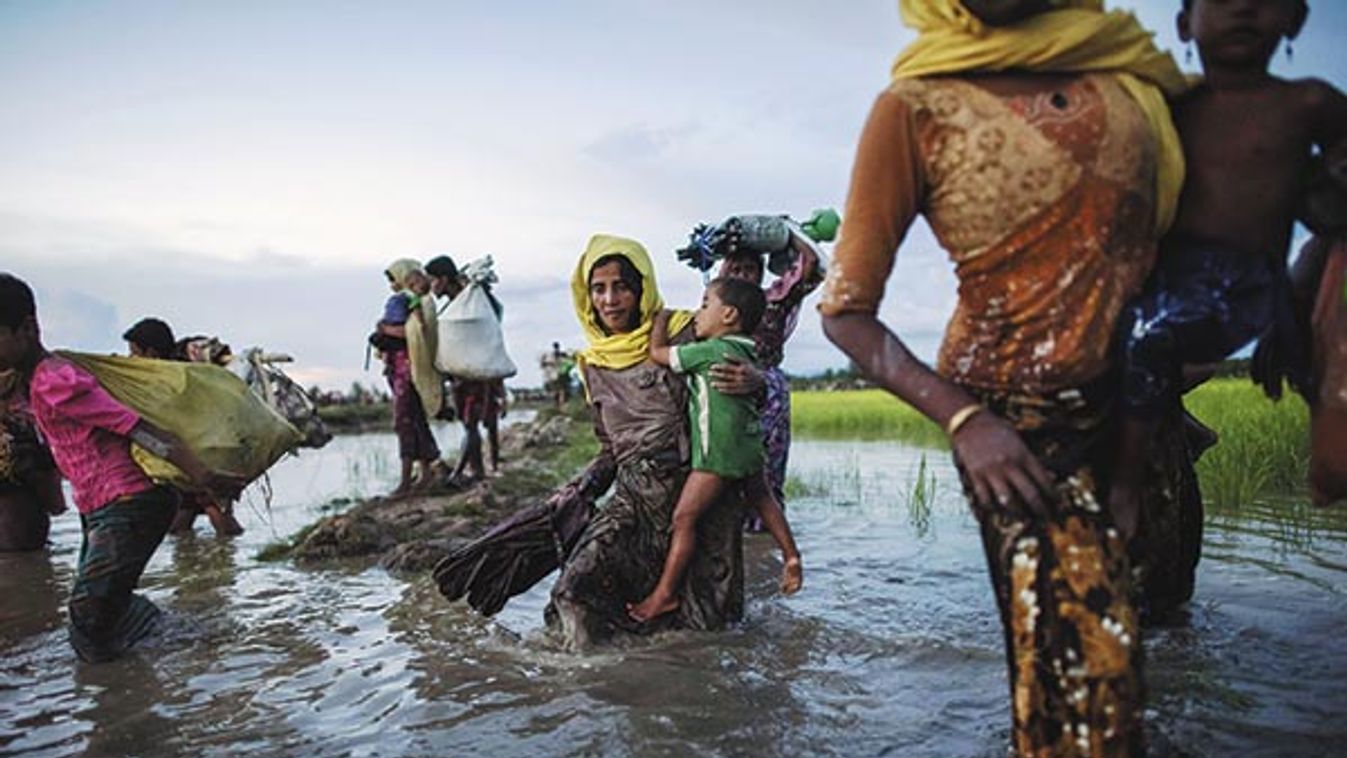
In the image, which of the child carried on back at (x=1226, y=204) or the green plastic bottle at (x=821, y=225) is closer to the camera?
the child carried on back at (x=1226, y=204)

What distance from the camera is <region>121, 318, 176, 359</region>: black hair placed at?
5.72 meters

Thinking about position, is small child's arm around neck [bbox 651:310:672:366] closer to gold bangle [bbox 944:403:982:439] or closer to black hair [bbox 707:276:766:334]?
black hair [bbox 707:276:766:334]

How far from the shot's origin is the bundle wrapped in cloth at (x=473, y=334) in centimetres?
853

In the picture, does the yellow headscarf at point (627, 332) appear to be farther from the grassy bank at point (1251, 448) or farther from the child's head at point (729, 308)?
the grassy bank at point (1251, 448)

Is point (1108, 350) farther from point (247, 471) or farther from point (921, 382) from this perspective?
point (247, 471)

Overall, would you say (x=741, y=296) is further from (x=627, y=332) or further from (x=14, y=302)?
(x=14, y=302)

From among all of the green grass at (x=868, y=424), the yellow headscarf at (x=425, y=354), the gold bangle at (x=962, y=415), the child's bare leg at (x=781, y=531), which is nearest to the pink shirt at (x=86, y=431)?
the child's bare leg at (x=781, y=531)

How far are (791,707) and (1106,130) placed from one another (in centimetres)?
212

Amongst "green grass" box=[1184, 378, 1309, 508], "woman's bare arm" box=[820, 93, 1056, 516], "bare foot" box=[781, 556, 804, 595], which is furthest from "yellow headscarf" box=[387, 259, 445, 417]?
"woman's bare arm" box=[820, 93, 1056, 516]

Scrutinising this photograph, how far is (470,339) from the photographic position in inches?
337

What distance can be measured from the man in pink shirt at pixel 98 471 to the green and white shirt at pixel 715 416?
1978 millimetres

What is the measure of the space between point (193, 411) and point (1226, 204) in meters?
3.86

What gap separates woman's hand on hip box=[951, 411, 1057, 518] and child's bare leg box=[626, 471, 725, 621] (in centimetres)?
216

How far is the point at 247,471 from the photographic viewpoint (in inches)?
170
